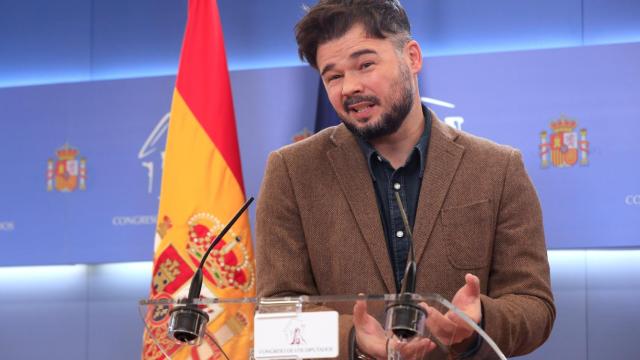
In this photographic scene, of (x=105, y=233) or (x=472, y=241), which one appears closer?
(x=472, y=241)

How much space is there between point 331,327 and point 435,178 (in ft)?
2.82

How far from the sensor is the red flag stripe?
3.66 m

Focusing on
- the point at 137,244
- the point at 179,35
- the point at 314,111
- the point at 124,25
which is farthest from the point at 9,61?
the point at 314,111

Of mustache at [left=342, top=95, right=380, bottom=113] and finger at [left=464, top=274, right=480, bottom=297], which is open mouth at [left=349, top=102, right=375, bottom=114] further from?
finger at [left=464, top=274, right=480, bottom=297]

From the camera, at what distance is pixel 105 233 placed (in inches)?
168

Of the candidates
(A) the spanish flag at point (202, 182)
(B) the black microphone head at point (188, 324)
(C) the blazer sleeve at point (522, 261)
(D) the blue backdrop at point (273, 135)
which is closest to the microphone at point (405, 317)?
(B) the black microphone head at point (188, 324)

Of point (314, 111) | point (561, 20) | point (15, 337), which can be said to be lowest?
point (15, 337)

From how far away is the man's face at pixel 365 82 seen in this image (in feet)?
6.56

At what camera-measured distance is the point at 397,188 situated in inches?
82.0

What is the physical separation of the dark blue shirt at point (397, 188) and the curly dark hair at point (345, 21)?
0.84 feet

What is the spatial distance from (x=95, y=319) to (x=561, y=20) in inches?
106

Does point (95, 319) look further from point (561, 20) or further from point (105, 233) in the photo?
point (561, 20)

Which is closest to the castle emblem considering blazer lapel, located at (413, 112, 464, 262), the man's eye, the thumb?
blazer lapel, located at (413, 112, 464, 262)

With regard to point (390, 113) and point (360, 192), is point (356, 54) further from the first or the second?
point (360, 192)
